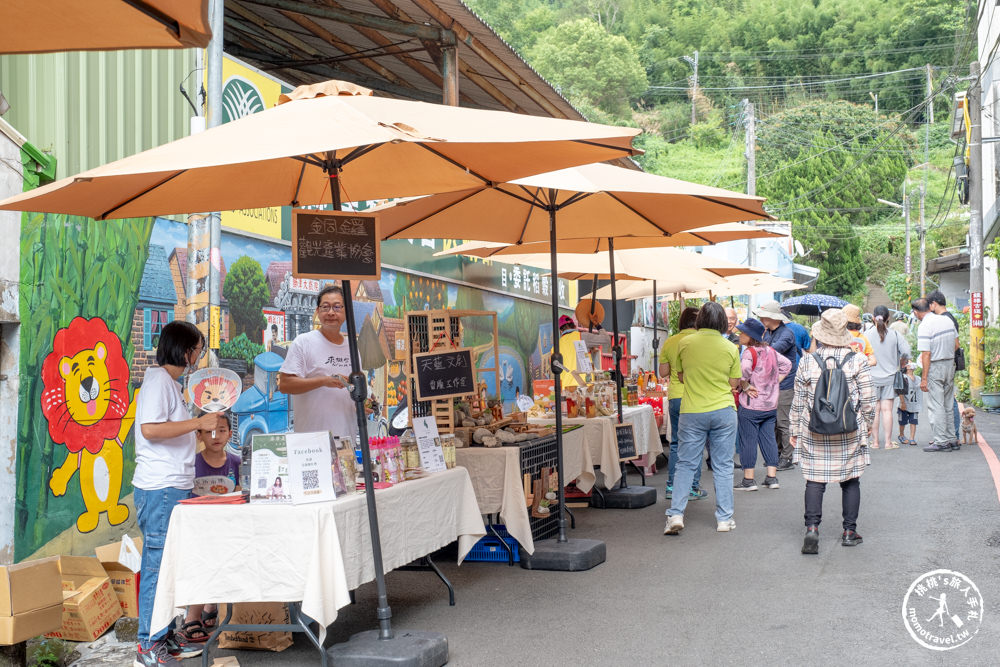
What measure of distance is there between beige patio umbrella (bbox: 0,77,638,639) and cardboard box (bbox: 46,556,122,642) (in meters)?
1.68

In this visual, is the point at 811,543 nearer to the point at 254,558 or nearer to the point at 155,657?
the point at 254,558

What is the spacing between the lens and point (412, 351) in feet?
21.4

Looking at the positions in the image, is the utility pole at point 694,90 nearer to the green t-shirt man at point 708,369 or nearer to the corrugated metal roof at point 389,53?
the corrugated metal roof at point 389,53

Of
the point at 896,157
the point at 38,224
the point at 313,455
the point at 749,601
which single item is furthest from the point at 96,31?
the point at 896,157

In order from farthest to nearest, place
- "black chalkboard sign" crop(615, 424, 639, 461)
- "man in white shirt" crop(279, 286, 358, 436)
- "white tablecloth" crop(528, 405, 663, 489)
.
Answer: "black chalkboard sign" crop(615, 424, 639, 461) → "white tablecloth" crop(528, 405, 663, 489) → "man in white shirt" crop(279, 286, 358, 436)

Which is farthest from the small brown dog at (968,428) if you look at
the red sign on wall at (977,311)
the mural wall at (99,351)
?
the mural wall at (99,351)

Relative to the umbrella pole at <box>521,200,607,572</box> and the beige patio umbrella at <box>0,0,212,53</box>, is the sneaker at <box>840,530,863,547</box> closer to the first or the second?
the umbrella pole at <box>521,200,607,572</box>

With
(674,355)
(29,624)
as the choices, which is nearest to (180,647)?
(29,624)

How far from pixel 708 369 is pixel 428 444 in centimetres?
294

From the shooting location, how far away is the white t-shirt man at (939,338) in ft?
39.6

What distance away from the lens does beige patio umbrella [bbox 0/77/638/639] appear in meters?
3.98

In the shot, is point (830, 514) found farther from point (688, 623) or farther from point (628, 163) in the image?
point (628, 163)

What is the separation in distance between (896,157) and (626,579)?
2622 inches

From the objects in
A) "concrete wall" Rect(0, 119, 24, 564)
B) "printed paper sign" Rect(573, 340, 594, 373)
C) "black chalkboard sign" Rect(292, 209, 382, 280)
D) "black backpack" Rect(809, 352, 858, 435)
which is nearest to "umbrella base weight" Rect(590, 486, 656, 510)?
"printed paper sign" Rect(573, 340, 594, 373)
